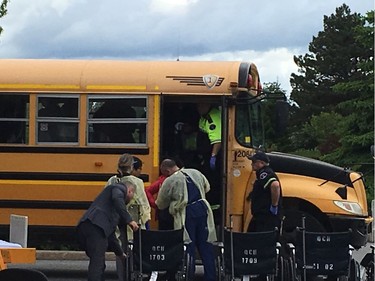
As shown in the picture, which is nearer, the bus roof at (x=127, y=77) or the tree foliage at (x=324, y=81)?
the bus roof at (x=127, y=77)

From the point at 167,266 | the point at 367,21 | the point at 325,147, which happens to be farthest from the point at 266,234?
the point at 325,147

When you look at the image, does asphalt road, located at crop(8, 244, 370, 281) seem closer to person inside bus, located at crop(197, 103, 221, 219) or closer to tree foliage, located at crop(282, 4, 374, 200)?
person inside bus, located at crop(197, 103, 221, 219)

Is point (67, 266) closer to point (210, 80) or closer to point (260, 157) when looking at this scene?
point (210, 80)

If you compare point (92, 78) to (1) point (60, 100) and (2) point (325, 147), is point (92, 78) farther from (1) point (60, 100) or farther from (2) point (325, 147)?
(2) point (325, 147)

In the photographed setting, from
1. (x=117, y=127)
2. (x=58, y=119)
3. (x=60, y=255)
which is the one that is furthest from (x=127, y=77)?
(x=60, y=255)

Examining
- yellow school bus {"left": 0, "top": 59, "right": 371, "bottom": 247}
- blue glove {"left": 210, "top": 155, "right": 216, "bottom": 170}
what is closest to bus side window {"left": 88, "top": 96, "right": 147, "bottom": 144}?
yellow school bus {"left": 0, "top": 59, "right": 371, "bottom": 247}

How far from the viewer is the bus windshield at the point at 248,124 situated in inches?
437

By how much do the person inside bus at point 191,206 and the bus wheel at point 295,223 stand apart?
39.6 inches

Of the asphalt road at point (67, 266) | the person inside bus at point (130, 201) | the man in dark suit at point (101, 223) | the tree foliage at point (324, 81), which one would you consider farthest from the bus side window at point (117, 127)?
the tree foliage at point (324, 81)

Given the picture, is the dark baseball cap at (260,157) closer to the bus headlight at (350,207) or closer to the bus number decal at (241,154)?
the bus number decal at (241,154)

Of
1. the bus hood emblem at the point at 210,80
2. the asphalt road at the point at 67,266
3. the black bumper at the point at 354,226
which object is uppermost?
the bus hood emblem at the point at 210,80

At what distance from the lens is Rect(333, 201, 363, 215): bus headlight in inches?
428

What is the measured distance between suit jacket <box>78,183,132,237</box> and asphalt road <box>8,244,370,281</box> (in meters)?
2.45

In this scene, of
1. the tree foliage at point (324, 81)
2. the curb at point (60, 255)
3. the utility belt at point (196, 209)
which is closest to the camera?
the utility belt at point (196, 209)
